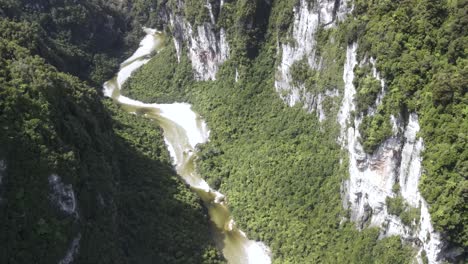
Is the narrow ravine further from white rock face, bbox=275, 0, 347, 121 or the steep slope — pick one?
white rock face, bbox=275, 0, 347, 121

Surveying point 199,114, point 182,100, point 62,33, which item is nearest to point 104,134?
point 199,114

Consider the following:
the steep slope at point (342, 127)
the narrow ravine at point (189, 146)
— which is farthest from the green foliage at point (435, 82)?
the narrow ravine at point (189, 146)

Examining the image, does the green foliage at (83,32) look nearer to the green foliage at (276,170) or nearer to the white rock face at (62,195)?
the green foliage at (276,170)

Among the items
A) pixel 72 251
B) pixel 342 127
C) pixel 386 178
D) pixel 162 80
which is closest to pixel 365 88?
pixel 386 178

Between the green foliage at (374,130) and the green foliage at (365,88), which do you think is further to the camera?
the green foliage at (365,88)

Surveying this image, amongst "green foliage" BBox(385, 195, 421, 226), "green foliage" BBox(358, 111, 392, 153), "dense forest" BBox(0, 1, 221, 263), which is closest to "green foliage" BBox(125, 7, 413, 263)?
"green foliage" BBox(385, 195, 421, 226)

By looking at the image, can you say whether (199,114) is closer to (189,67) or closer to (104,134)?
(189,67)
